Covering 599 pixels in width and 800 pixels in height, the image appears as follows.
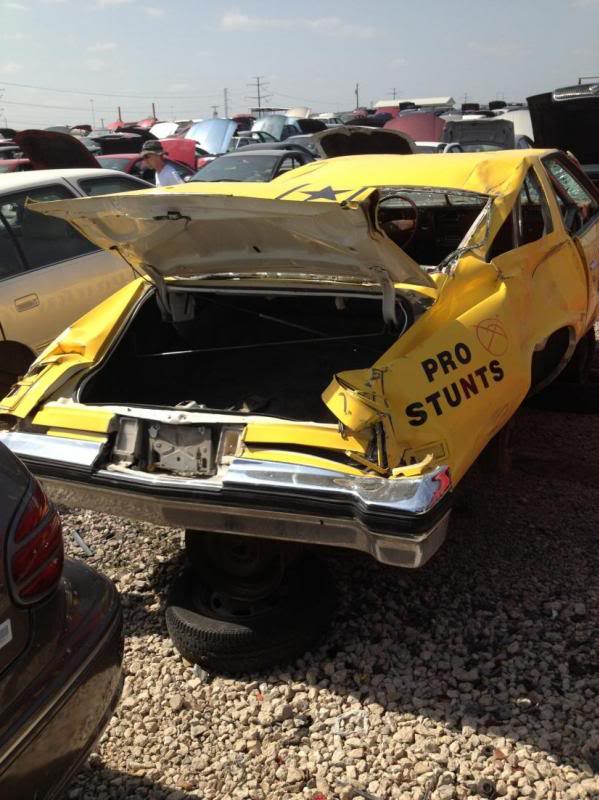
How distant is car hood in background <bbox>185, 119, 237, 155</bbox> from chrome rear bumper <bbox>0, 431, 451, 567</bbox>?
52.3ft

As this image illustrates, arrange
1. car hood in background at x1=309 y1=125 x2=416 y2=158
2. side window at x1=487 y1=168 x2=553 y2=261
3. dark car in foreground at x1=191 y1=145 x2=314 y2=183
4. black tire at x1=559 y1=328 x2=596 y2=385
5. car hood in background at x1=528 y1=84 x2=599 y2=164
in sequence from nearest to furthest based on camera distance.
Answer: side window at x1=487 y1=168 x2=553 y2=261 → black tire at x1=559 y1=328 x2=596 y2=385 → car hood in background at x1=309 y1=125 x2=416 y2=158 → car hood in background at x1=528 y1=84 x2=599 y2=164 → dark car in foreground at x1=191 y1=145 x2=314 y2=183

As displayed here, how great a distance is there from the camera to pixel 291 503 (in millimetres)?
2627

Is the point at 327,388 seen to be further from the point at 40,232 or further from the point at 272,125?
the point at 272,125

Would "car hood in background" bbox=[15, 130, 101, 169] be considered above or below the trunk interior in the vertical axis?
above

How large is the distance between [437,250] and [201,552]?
9.13 ft

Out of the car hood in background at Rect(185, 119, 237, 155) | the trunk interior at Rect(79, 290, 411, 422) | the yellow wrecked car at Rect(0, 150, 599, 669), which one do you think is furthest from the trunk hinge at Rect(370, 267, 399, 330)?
the car hood in background at Rect(185, 119, 237, 155)

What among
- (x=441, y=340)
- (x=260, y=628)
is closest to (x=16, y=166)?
(x=441, y=340)

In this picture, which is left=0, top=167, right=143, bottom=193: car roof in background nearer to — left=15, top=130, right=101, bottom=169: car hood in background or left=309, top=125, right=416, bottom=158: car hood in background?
left=309, top=125, right=416, bottom=158: car hood in background

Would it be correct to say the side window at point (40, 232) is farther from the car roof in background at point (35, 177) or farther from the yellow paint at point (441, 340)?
the yellow paint at point (441, 340)

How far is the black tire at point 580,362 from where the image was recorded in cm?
495

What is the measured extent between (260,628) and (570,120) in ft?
25.8

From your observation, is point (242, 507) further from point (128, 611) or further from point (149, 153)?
point (149, 153)

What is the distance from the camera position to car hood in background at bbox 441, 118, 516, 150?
11.9 m

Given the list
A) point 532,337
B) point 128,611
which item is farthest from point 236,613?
point 532,337
